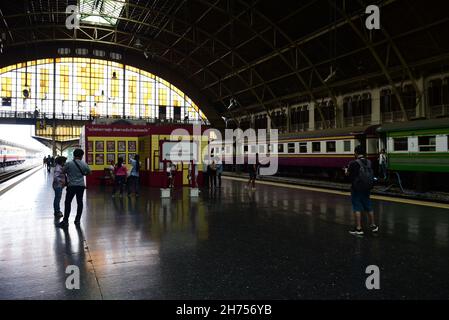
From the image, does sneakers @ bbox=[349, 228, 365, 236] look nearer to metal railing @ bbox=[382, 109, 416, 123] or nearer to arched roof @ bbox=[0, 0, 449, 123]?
arched roof @ bbox=[0, 0, 449, 123]

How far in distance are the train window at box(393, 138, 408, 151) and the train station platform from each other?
5904 mm

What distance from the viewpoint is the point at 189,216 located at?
9836 mm

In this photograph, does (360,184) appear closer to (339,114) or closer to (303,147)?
(303,147)

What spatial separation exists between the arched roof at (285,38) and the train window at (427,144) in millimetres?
11216

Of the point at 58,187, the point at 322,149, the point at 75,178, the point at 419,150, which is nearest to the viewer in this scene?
the point at 75,178

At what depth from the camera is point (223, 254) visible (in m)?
6.02

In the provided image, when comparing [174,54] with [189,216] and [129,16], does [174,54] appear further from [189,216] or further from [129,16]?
[189,216]

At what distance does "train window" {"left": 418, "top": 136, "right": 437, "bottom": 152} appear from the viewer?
14.8 m

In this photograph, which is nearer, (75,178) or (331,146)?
(75,178)

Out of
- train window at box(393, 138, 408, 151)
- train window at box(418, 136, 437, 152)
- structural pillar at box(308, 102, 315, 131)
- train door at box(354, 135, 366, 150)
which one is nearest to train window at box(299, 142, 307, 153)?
train door at box(354, 135, 366, 150)

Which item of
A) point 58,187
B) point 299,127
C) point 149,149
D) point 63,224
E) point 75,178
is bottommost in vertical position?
point 63,224

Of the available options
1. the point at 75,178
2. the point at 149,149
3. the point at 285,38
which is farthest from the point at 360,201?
the point at 285,38

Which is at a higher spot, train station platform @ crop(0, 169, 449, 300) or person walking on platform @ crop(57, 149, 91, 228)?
person walking on platform @ crop(57, 149, 91, 228)

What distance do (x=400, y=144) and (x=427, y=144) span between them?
51.3 inches
